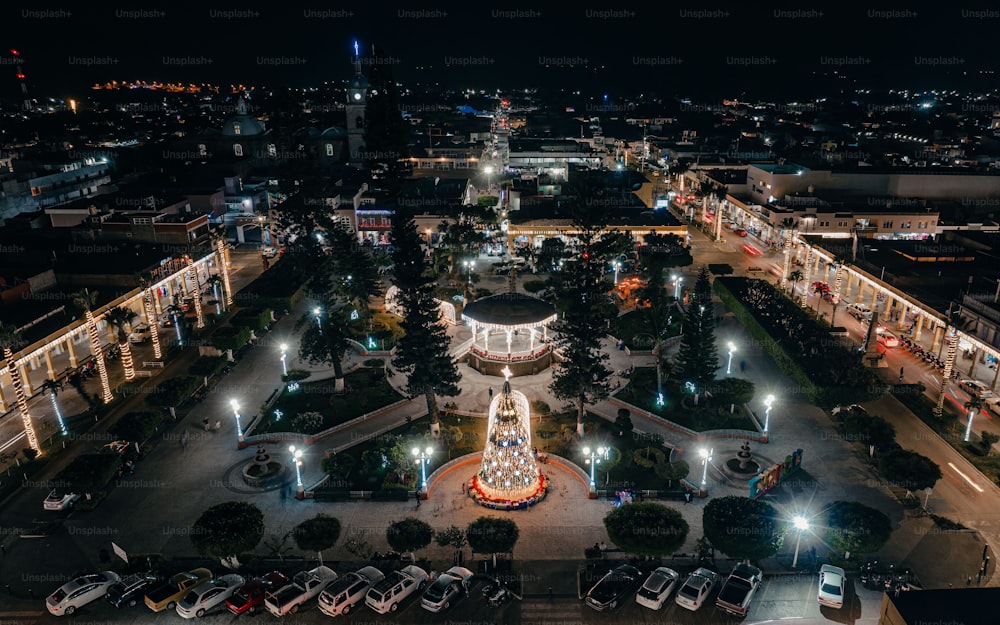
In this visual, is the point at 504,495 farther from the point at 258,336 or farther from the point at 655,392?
the point at 258,336

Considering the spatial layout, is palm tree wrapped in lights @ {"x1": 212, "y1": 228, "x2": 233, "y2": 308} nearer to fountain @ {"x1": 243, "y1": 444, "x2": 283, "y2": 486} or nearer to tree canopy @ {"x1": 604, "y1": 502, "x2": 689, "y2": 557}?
fountain @ {"x1": 243, "y1": 444, "x2": 283, "y2": 486}

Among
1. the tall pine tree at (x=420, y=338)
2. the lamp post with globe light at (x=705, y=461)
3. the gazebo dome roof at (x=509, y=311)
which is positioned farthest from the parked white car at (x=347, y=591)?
the gazebo dome roof at (x=509, y=311)

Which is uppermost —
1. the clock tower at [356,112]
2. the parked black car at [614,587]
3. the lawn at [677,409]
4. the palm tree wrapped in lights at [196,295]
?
the clock tower at [356,112]

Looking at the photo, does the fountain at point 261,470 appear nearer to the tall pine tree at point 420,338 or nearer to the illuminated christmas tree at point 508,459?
the tall pine tree at point 420,338


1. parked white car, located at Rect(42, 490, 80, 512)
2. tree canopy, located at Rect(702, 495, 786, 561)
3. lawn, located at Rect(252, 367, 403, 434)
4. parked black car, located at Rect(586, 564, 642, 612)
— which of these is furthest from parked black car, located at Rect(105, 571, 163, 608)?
tree canopy, located at Rect(702, 495, 786, 561)

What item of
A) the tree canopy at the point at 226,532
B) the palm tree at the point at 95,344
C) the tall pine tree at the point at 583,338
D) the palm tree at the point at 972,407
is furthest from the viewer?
the palm tree at the point at 95,344

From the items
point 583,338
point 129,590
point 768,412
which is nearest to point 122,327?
point 129,590
